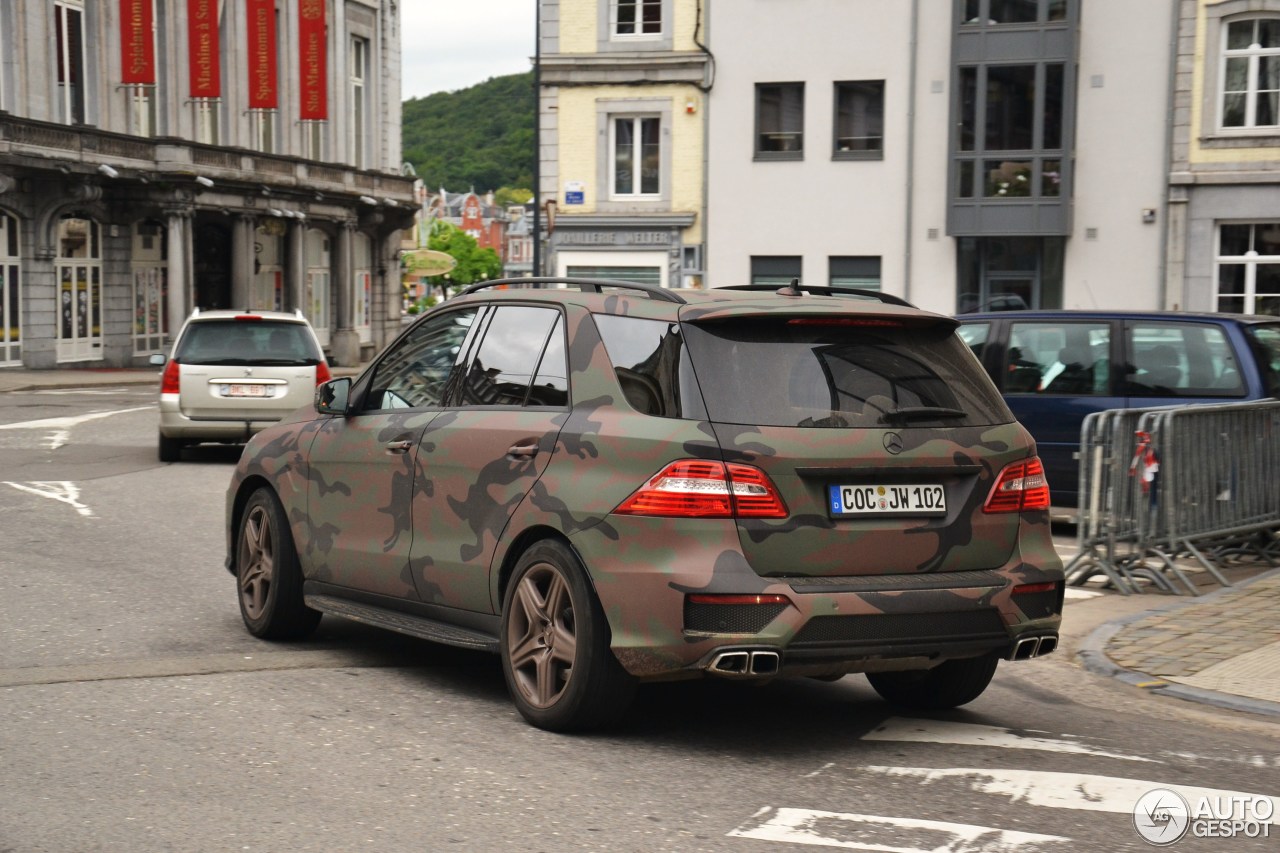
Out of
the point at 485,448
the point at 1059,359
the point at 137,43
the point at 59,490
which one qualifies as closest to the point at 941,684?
the point at 485,448

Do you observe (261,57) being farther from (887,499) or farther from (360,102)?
(887,499)

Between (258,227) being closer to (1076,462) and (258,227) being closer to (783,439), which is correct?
(1076,462)

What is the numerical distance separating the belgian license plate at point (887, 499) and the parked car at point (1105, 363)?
6697 mm

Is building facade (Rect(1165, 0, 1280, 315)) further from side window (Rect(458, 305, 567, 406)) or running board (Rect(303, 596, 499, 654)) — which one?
side window (Rect(458, 305, 567, 406))

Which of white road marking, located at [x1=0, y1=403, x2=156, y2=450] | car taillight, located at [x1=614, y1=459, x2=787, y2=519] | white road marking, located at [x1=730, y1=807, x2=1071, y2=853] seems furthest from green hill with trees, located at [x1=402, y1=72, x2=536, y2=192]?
white road marking, located at [x1=730, y1=807, x2=1071, y2=853]

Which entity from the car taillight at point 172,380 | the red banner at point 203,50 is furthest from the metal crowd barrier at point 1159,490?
the red banner at point 203,50

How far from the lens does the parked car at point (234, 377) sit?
17.8 m

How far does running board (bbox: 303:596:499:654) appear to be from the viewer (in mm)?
6516

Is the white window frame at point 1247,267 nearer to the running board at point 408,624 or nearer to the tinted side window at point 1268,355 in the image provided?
the tinted side window at point 1268,355

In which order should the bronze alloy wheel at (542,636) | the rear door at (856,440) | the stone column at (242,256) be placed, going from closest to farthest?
the rear door at (856,440), the bronze alloy wheel at (542,636), the stone column at (242,256)

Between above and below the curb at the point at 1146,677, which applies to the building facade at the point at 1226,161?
above

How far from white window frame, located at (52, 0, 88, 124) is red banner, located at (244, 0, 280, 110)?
6.49m

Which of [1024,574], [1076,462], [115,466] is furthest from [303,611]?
[115,466]

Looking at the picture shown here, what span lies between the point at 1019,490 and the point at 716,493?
4.06 feet
